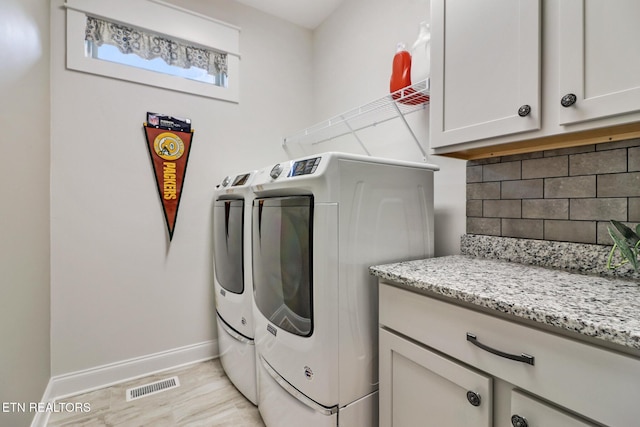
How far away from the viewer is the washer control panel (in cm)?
112

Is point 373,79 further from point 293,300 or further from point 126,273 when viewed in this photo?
point 126,273

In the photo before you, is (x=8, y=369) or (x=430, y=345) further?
(x=8, y=369)

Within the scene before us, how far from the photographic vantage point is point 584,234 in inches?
43.4

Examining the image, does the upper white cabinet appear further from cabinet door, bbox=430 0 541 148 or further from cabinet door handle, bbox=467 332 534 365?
cabinet door handle, bbox=467 332 534 365

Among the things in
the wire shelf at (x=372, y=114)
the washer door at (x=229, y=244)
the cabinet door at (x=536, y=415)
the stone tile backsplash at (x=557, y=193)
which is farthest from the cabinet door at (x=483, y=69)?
the washer door at (x=229, y=244)

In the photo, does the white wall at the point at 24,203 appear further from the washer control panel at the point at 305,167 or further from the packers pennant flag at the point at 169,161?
Answer: the washer control panel at the point at 305,167

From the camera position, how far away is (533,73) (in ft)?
3.07

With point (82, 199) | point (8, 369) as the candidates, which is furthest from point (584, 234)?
point (82, 199)

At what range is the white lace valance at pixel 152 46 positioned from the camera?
1.89m

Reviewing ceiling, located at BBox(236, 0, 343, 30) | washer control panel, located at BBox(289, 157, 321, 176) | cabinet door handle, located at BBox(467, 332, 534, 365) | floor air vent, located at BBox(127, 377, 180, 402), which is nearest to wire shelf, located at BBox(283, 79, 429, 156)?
washer control panel, located at BBox(289, 157, 321, 176)

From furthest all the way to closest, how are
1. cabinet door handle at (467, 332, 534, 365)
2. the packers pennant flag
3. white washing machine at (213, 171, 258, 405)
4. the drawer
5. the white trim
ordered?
1. the packers pennant flag
2. the white trim
3. white washing machine at (213, 171, 258, 405)
4. cabinet door handle at (467, 332, 534, 365)
5. the drawer

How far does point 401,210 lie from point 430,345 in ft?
1.92

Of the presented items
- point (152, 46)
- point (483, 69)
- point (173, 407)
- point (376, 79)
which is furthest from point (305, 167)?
point (152, 46)

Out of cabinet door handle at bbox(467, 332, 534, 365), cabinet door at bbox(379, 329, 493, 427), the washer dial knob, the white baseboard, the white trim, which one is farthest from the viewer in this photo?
the white trim
